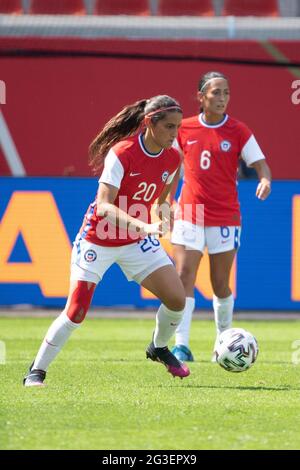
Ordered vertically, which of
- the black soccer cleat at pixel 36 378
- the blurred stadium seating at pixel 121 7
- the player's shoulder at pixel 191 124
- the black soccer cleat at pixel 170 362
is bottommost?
the blurred stadium seating at pixel 121 7

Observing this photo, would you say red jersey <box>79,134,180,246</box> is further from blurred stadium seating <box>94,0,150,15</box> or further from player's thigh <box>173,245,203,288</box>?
blurred stadium seating <box>94,0,150,15</box>

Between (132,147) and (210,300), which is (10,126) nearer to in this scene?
(210,300)

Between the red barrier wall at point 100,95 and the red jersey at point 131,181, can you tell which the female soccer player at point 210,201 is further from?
the red barrier wall at point 100,95

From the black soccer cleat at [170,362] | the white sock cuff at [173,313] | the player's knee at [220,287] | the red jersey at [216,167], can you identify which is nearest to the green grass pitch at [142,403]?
the black soccer cleat at [170,362]

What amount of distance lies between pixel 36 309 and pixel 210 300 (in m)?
2.63

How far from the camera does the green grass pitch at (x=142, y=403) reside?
601 centimetres

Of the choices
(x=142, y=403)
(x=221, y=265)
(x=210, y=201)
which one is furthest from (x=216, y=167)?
(x=142, y=403)

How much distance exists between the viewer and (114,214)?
7.50 m

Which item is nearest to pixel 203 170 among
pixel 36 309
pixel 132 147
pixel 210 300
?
pixel 132 147

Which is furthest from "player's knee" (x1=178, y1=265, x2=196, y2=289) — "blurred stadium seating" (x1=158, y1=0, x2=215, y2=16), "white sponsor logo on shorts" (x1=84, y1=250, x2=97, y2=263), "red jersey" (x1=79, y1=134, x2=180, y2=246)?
"blurred stadium seating" (x1=158, y1=0, x2=215, y2=16)

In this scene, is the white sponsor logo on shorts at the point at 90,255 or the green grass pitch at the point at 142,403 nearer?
the green grass pitch at the point at 142,403

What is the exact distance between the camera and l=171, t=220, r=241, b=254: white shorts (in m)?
9.83

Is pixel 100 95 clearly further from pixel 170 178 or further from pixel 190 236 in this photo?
pixel 170 178

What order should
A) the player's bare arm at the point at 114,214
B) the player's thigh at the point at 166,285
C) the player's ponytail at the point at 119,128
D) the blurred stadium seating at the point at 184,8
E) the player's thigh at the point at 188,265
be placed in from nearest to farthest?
the player's bare arm at the point at 114,214
the player's ponytail at the point at 119,128
the player's thigh at the point at 166,285
the player's thigh at the point at 188,265
the blurred stadium seating at the point at 184,8
